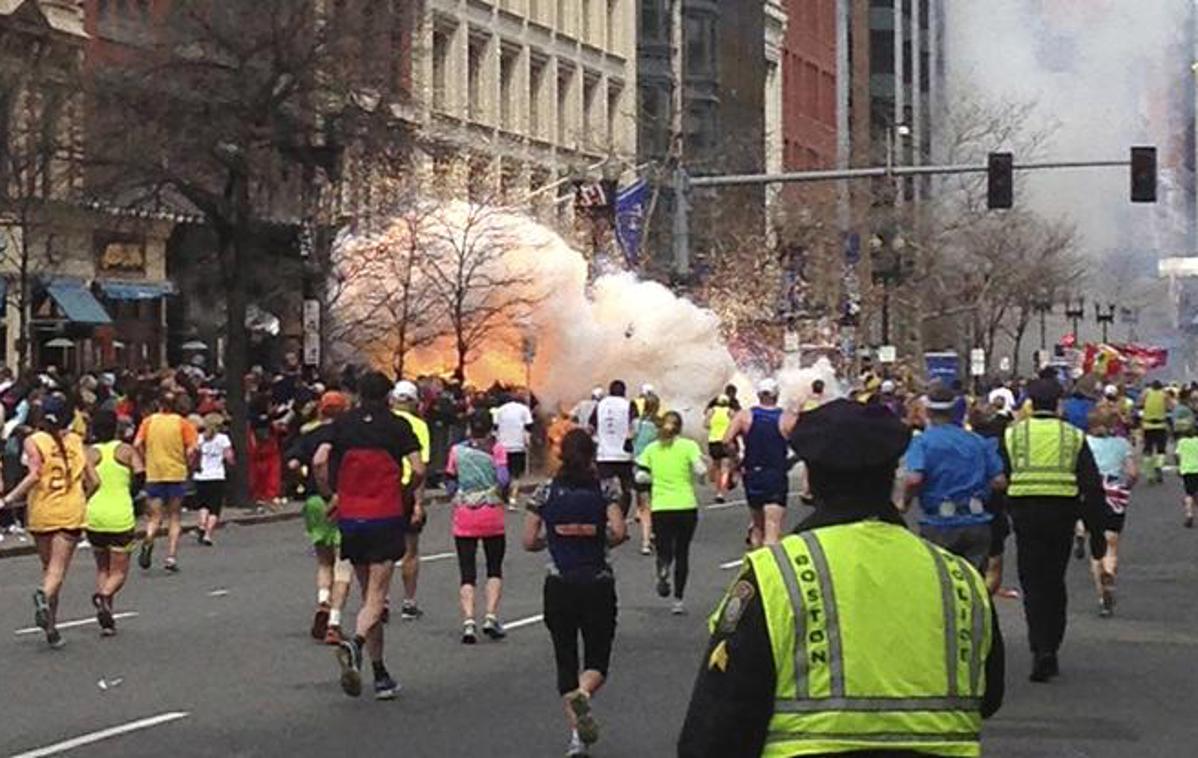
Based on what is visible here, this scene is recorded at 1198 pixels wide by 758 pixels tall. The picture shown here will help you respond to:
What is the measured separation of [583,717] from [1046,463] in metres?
4.01

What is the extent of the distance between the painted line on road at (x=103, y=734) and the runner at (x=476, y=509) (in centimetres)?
339

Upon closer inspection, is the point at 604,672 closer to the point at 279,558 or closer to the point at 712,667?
the point at 712,667

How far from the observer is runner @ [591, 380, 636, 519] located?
96.6ft

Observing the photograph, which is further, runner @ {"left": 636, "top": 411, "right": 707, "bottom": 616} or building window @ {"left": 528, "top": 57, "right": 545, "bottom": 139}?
building window @ {"left": 528, "top": 57, "right": 545, "bottom": 139}

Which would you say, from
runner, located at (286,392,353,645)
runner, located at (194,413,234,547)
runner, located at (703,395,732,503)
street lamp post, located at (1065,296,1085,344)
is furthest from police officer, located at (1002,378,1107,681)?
street lamp post, located at (1065,296,1085,344)

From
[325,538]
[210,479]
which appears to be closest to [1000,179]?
[210,479]

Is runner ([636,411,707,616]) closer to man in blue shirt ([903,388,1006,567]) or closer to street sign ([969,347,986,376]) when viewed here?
man in blue shirt ([903,388,1006,567])

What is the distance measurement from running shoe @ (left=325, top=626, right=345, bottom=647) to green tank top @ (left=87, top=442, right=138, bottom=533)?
229cm

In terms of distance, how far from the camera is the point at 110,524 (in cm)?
1775

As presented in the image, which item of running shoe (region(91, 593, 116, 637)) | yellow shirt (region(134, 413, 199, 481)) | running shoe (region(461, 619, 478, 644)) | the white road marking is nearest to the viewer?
running shoe (region(461, 619, 478, 644))

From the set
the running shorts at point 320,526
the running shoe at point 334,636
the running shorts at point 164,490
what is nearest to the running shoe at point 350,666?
the running shoe at point 334,636

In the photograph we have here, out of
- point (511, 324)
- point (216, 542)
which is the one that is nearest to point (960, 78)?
point (511, 324)

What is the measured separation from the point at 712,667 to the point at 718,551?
2139cm

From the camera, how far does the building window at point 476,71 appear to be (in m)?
65.9
